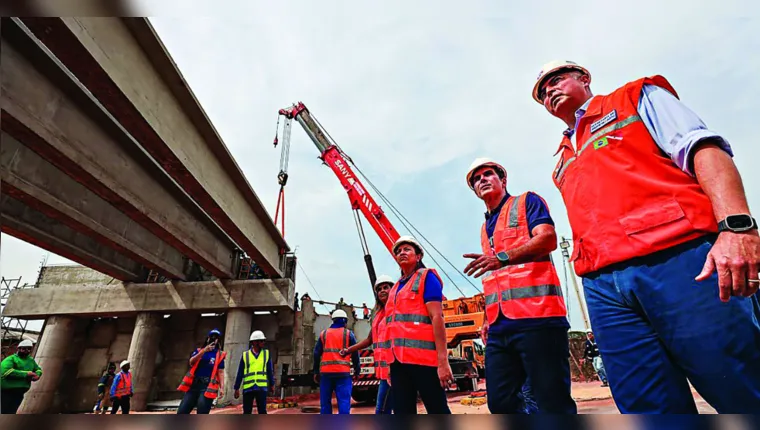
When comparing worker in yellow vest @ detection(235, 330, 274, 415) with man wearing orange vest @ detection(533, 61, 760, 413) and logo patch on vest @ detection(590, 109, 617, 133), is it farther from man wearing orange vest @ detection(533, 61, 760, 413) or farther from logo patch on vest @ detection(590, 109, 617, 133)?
logo patch on vest @ detection(590, 109, 617, 133)

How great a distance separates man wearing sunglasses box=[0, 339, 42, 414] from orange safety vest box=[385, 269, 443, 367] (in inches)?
274

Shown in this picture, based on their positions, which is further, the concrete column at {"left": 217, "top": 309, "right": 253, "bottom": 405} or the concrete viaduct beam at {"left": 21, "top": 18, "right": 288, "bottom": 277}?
the concrete column at {"left": 217, "top": 309, "right": 253, "bottom": 405}

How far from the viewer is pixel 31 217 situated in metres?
8.47

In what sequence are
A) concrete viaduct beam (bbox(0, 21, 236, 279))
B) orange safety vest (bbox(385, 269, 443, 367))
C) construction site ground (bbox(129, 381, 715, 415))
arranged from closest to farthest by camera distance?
orange safety vest (bbox(385, 269, 443, 367)) → concrete viaduct beam (bbox(0, 21, 236, 279)) → construction site ground (bbox(129, 381, 715, 415))

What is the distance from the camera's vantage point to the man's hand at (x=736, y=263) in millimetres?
1100

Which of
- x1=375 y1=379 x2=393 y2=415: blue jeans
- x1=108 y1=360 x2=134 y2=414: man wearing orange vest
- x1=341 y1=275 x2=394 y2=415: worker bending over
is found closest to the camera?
x1=341 y1=275 x2=394 y2=415: worker bending over

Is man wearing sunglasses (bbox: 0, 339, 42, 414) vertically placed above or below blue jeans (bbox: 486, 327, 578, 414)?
above

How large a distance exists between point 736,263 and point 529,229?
1214 millimetres

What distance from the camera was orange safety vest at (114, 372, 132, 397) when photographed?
872 centimetres

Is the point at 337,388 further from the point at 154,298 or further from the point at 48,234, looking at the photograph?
the point at 154,298

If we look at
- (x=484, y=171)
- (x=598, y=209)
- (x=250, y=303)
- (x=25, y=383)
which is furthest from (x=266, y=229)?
(x=598, y=209)

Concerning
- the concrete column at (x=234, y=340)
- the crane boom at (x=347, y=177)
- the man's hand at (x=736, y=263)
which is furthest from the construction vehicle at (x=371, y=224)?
the man's hand at (x=736, y=263)

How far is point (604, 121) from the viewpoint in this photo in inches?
64.8

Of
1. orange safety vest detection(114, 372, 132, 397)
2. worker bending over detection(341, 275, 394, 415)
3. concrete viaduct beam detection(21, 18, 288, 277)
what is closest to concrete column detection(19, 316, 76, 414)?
orange safety vest detection(114, 372, 132, 397)
